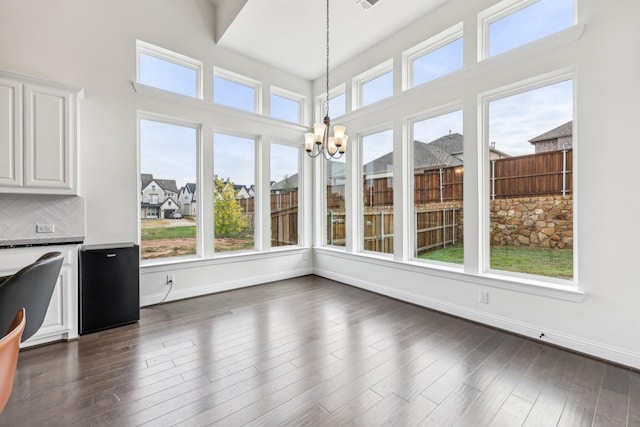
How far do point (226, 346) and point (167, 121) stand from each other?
3.13 metres

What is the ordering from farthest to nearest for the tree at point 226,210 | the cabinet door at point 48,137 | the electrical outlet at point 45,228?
the tree at point 226,210
the electrical outlet at point 45,228
the cabinet door at point 48,137

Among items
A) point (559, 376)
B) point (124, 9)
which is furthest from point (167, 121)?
point (559, 376)

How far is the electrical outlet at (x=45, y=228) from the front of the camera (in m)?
3.04

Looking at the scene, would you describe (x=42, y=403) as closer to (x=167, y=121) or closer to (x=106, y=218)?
(x=106, y=218)

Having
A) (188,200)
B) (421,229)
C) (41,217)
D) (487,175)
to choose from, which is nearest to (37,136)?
(41,217)

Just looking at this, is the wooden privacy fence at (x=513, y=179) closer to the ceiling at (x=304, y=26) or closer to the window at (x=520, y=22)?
the window at (x=520, y=22)

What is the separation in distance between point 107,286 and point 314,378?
2.46 meters

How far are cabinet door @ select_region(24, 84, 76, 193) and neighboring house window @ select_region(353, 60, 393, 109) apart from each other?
12.4 feet

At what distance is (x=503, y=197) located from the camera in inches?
127

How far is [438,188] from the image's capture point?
3812 millimetres

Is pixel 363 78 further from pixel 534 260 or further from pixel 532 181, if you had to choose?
pixel 534 260

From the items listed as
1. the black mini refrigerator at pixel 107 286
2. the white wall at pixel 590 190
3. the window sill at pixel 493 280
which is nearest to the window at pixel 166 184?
the black mini refrigerator at pixel 107 286

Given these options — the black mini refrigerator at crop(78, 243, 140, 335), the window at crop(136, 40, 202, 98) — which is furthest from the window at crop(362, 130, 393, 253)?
the black mini refrigerator at crop(78, 243, 140, 335)

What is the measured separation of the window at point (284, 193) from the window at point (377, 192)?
136cm
